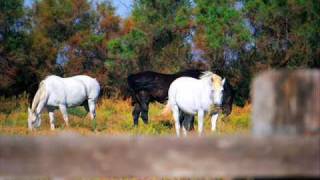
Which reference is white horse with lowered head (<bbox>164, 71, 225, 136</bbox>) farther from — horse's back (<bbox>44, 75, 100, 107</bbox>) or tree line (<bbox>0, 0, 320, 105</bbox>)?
tree line (<bbox>0, 0, 320, 105</bbox>)

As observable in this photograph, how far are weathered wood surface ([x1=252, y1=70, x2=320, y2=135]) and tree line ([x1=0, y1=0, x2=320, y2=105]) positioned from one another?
21.9 metres

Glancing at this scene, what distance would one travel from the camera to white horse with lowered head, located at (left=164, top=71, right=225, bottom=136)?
44.4 ft

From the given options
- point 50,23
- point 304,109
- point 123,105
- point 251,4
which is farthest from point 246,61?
point 304,109

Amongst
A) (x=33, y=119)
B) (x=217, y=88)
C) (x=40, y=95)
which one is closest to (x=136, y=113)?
(x=40, y=95)

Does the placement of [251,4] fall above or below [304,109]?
above

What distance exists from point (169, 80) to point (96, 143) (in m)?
16.2

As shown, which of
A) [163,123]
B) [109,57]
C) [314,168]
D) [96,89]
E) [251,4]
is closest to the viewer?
[314,168]

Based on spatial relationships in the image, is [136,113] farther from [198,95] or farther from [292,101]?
[292,101]

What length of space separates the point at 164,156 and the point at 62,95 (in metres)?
15.8

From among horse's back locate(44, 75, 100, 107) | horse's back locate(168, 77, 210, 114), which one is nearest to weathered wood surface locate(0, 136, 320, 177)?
horse's back locate(168, 77, 210, 114)

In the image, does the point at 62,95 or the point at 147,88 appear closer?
the point at 62,95

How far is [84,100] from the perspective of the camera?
1850 centimetres

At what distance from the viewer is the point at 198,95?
14008 mm

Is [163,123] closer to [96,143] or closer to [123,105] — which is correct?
[123,105]
